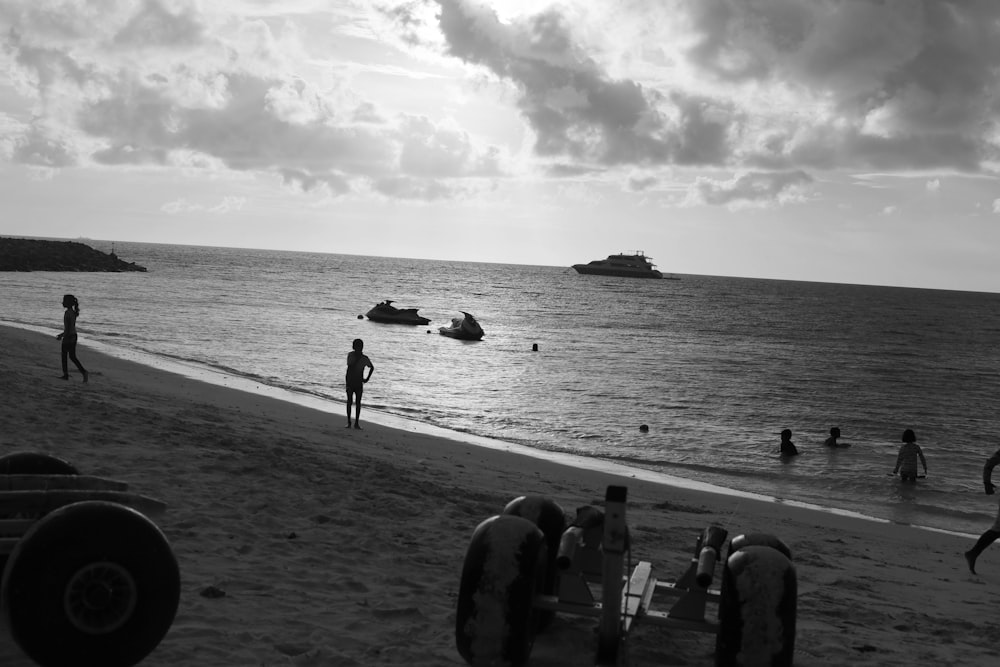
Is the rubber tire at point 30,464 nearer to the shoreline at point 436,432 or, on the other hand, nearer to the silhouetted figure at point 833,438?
the shoreline at point 436,432

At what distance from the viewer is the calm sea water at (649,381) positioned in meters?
18.4

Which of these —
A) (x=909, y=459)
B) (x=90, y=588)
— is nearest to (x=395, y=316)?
(x=909, y=459)

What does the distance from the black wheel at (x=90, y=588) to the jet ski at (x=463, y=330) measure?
45.2m

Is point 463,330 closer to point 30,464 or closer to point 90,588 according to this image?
point 30,464

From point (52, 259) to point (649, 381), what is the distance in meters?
79.9

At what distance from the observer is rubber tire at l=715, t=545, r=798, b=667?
439 cm

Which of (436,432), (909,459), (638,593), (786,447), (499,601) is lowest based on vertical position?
(436,432)

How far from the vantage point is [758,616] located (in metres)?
4.42

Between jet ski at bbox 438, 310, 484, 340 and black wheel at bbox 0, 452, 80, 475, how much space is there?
43772 millimetres

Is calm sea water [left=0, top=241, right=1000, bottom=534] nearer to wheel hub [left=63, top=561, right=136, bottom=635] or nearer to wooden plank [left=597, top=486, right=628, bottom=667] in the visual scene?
wooden plank [left=597, top=486, right=628, bottom=667]

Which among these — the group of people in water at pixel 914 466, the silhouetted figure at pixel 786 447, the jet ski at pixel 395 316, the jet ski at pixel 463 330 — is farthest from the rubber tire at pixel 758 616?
the jet ski at pixel 395 316

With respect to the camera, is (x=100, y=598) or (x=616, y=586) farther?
(x=616, y=586)

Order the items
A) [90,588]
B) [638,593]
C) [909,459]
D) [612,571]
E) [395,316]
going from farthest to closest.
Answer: [395,316] < [909,459] < [638,593] < [612,571] < [90,588]

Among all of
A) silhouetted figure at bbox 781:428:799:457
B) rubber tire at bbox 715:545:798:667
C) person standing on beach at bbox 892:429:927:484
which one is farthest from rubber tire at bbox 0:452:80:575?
silhouetted figure at bbox 781:428:799:457
